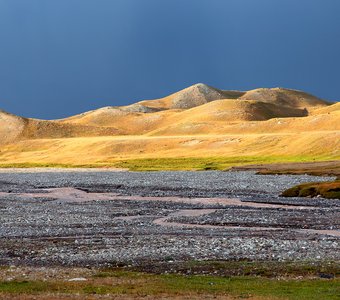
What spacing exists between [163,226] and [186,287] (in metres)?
21.1

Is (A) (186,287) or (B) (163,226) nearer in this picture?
(A) (186,287)

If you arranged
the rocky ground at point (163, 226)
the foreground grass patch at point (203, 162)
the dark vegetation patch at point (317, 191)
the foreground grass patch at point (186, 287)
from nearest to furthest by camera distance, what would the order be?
the foreground grass patch at point (186, 287) → the rocky ground at point (163, 226) → the dark vegetation patch at point (317, 191) → the foreground grass patch at point (203, 162)

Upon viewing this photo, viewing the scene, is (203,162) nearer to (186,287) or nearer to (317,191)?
(317,191)

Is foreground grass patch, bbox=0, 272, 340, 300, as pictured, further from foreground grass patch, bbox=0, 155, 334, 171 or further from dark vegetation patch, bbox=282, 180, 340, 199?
foreground grass patch, bbox=0, 155, 334, 171

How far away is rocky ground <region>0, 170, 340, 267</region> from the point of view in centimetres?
3156

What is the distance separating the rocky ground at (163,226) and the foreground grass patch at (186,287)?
4476 mm

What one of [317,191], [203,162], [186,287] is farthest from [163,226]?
[203,162]

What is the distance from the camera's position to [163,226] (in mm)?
44500

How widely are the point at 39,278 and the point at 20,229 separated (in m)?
18.2

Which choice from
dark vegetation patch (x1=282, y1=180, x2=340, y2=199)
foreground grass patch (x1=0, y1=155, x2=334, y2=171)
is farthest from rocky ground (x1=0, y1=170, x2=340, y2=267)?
foreground grass patch (x1=0, y1=155, x2=334, y2=171)

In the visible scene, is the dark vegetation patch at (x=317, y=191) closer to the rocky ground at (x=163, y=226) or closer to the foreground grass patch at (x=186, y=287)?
the rocky ground at (x=163, y=226)

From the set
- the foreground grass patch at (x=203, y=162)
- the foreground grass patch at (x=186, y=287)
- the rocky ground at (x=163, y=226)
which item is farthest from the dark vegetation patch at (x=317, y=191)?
the foreground grass patch at (x=203, y=162)

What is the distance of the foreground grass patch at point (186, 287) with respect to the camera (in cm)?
2212

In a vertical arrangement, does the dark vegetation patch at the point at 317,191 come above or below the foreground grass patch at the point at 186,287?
above
